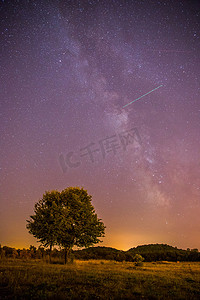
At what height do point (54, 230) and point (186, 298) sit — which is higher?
point (54, 230)

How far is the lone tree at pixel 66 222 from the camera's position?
2608 centimetres

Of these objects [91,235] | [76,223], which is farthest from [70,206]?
[91,235]

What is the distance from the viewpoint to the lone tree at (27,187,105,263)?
2608 cm

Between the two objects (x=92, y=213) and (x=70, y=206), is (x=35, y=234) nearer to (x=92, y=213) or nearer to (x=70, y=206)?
(x=70, y=206)

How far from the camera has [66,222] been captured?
26.1 meters

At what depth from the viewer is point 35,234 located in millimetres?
26594

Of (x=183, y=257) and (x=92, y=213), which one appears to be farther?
(x=183, y=257)

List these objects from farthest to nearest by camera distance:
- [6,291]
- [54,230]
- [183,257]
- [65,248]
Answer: [183,257] → [65,248] → [54,230] → [6,291]

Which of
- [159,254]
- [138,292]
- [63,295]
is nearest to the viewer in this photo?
[63,295]

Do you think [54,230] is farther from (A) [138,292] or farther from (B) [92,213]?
(A) [138,292]

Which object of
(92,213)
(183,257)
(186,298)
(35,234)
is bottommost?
(183,257)

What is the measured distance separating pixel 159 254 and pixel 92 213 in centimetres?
5930

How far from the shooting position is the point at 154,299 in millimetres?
8719

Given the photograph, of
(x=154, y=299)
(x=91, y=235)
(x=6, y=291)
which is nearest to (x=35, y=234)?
(x=91, y=235)
